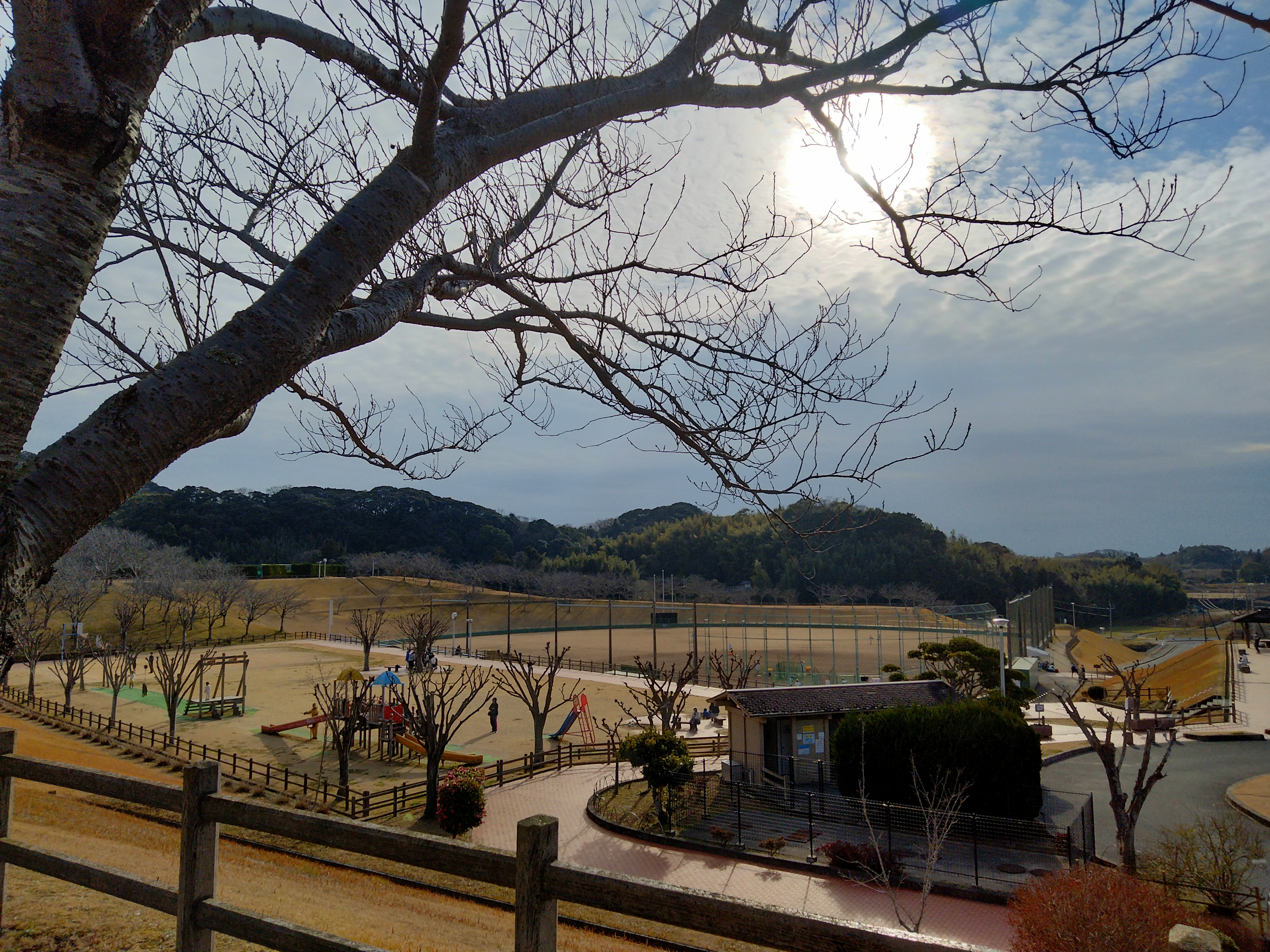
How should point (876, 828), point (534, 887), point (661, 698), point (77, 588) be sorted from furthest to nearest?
1. point (77, 588)
2. point (661, 698)
3. point (876, 828)
4. point (534, 887)

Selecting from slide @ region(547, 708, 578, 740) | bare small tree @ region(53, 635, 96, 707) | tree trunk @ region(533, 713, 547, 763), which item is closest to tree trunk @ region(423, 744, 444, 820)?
tree trunk @ region(533, 713, 547, 763)

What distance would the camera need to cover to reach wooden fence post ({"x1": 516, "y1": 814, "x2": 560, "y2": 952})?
108 inches

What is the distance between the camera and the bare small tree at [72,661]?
95.8 feet

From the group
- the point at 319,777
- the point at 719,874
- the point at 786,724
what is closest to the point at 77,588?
the point at 319,777

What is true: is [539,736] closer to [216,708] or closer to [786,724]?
[786,724]

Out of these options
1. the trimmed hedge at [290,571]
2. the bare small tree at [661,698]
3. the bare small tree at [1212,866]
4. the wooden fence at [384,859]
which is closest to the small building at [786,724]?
the bare small tree at [661,698]

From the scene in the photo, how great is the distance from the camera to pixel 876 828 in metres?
16.5

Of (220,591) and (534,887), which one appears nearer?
(534,887)

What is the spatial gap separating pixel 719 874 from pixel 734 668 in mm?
25140

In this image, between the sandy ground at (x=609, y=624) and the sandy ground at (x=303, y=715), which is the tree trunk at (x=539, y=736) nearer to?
the sandy ground at (x=303, y=715)

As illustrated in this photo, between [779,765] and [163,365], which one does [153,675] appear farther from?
[163,365]

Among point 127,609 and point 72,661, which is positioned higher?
point 127,609

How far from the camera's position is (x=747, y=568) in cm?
12050

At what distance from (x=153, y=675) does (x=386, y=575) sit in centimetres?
6338
